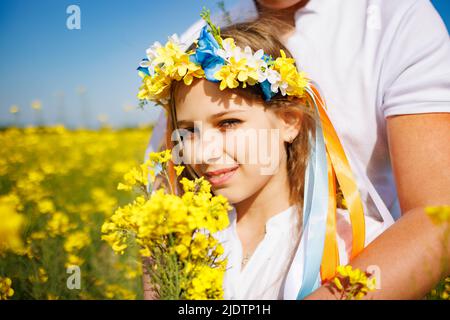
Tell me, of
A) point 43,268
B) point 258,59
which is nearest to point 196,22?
point 258,59

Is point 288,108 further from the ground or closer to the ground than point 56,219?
further from the ground

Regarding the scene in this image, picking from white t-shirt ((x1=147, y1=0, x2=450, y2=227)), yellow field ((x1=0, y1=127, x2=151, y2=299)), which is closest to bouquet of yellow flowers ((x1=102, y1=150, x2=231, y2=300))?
yellow field ((x1=0, y1=127, x2=151, y2=299))

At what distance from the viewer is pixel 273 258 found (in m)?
1.56

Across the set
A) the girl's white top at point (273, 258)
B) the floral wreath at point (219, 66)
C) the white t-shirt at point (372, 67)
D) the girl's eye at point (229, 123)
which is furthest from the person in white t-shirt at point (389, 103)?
the girl's eye at point (229, 123)

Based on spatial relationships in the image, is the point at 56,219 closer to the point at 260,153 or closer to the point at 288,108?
the point at 260,153

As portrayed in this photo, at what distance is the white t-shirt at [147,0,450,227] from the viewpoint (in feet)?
4.63

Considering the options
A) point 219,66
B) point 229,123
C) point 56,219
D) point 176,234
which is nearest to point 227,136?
point 229,123

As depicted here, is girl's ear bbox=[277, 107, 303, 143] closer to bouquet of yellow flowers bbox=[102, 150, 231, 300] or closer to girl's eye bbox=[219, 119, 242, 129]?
girl's eye bbox=[219, 119, 242, 129]

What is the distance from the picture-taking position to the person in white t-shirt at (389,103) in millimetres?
1285

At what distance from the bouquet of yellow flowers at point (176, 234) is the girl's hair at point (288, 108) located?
0.49 metres

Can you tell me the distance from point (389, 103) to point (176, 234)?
2.62ft

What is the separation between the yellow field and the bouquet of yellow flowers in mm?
141

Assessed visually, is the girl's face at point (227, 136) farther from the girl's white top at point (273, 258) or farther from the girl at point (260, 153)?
the girl's white top at point (273, 258)
